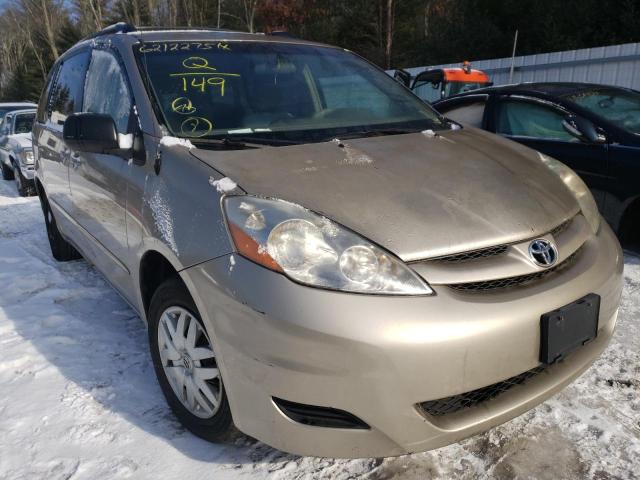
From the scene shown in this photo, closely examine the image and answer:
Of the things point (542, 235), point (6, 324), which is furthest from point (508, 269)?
point (6, 324)

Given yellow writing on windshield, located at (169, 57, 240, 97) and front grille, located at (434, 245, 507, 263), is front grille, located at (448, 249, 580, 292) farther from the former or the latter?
yellow writing on windshield, located at (169, 57, 240, 97)

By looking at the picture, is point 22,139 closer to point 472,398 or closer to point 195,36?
point 195,36

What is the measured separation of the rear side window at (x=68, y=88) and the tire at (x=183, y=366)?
1890 mm

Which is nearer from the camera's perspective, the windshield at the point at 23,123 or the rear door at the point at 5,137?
the rear door at the point at 5,137

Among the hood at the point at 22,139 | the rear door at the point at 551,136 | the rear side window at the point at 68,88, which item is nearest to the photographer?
the rear side window at the point at 68,88

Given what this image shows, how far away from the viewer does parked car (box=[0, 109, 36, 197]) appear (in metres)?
8.11

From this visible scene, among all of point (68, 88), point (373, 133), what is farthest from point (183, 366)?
point (68, 88)

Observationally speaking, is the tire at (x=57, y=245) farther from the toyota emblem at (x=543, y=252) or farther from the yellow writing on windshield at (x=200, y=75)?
the toyota emblem at (x=543, y=252)

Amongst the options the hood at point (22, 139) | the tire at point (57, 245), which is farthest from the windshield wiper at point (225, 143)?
the hood at point (22, 139)

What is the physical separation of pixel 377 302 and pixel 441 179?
729mm

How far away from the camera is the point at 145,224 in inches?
90.7

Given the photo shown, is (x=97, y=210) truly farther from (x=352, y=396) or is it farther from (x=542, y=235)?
(x=542, y=235)

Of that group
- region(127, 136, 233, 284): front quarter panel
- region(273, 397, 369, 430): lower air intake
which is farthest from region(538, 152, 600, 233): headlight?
region(127, 136, 233, 284): front quarter panel

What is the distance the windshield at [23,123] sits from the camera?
9688mm
